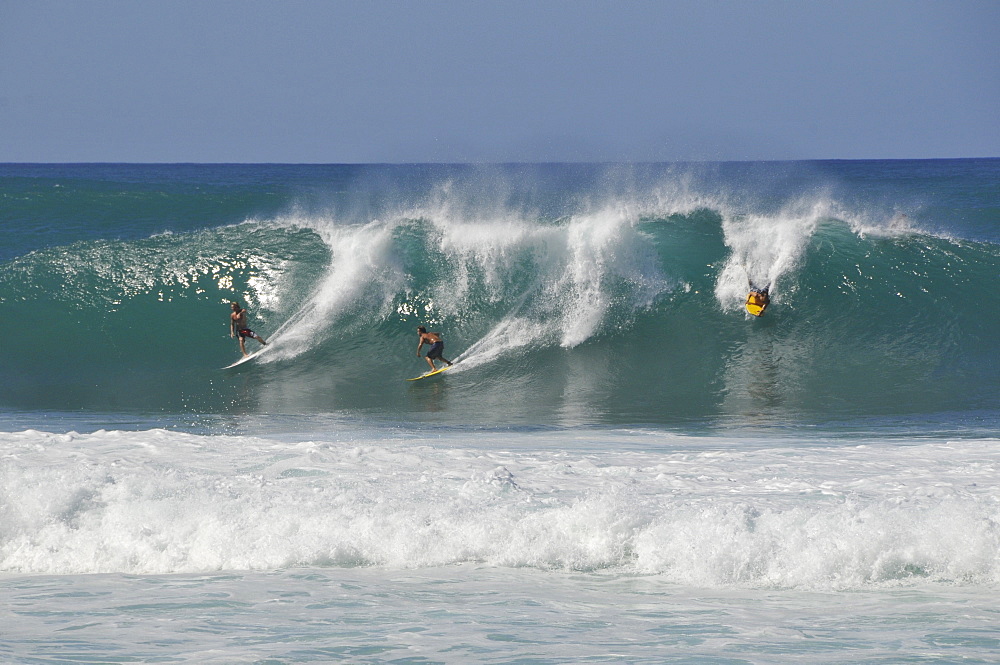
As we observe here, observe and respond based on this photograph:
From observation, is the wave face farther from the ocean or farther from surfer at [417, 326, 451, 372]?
surfer at [417, 326, 451, 372]

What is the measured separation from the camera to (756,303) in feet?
45.7

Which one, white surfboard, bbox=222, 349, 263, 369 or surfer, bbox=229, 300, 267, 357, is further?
surfer, bbox=229, 300, 267, 357

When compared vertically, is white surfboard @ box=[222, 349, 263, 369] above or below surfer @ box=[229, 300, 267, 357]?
below

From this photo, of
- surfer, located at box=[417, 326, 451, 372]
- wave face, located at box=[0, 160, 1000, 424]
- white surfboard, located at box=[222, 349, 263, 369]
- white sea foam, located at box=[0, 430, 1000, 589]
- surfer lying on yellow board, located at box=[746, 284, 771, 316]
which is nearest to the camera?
white sea foam, located at box=[0, 430, 1000, 589]

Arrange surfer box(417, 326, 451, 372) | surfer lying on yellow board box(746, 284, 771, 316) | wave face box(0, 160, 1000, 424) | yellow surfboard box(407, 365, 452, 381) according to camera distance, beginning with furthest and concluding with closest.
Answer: surfer lying on yellow board box(746, 284, 771, 316), surfer box(417, 326, 451, 372), yellow surfboard box(407, 365, 452, 381), wave face box(0, 160, 1000, 424)

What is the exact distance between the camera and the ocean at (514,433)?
15.7ft

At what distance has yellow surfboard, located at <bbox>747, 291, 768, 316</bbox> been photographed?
549 inches

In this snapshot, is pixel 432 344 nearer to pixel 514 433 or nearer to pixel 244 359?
pixel 244 359

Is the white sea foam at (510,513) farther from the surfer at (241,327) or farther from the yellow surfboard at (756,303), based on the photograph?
the yellow surfboard at (756,303)

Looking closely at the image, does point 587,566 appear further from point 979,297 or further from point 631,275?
point 979,297

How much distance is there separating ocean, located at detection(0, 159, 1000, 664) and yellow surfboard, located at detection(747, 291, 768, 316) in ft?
0.60

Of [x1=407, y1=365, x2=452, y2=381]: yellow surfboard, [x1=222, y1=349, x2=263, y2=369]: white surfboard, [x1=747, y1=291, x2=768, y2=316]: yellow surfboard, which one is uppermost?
Result: [x1=747, y1=291, x2=768, y2=316]: yellow surfboard

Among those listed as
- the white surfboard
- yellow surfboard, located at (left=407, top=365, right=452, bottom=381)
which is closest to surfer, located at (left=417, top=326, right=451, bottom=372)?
yellow surfboard, located at (left=407, top=365, right=452, bottom=381)

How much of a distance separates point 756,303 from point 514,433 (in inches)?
237
